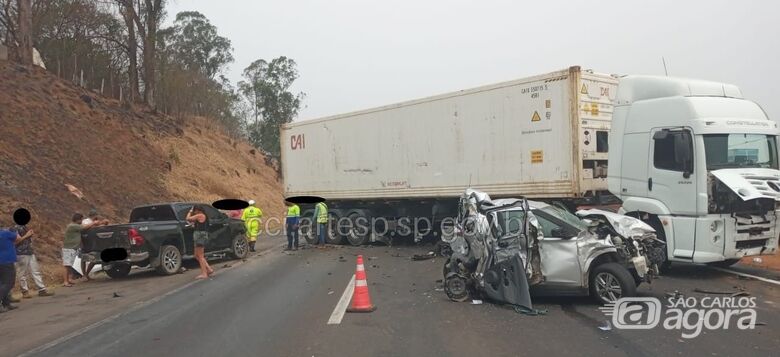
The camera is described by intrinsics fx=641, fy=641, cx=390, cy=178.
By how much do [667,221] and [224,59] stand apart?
194ft

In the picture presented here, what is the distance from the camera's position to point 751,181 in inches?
401

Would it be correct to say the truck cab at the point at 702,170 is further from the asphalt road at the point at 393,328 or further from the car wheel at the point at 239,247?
the car wheel at the point at 239,247

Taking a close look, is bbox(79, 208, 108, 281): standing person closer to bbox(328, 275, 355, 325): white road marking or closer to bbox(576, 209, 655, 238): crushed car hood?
bbox(328, 275, 355, 325): white road marking

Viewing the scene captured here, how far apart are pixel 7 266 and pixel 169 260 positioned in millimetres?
4139

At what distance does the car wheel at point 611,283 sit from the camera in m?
8.55

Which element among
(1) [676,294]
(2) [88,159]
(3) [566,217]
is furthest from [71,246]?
(2) [88,159]

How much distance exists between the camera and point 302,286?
37.9 ft

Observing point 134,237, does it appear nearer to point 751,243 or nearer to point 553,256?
point 553,256

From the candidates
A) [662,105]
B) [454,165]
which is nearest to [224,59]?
[454,165]

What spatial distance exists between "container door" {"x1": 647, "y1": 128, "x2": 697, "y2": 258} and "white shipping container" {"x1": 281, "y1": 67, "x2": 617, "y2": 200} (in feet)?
5.88

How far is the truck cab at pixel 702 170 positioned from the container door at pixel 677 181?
2 centimetres

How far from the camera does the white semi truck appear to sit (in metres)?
10.6

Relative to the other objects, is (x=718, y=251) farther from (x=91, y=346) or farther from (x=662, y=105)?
(x=91, y=346)

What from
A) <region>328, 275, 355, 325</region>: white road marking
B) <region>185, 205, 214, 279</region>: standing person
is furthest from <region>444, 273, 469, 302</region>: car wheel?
<region>185, 205, 214, 279</region>: standing person
